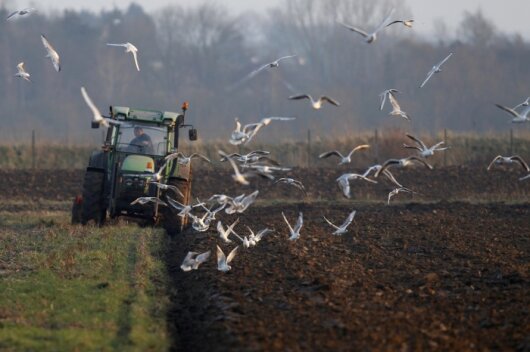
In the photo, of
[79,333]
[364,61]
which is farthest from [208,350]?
[364,61]

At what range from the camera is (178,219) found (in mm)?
A: 21969

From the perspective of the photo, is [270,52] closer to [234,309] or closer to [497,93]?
[497,93]

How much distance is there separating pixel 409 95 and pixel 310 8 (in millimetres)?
14447

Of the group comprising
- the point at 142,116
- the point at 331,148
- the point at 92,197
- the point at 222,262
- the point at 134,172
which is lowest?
the point at 222,262

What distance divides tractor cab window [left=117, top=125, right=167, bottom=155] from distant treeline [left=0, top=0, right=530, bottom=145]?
154 ft

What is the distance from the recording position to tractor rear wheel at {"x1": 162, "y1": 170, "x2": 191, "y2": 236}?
21.5 meters

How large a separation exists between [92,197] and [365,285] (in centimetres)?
897

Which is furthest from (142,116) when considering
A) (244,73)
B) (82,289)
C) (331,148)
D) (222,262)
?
(244,73)

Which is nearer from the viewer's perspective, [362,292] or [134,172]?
[362,292]

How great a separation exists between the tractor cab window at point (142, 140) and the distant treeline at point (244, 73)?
4693 centimetres

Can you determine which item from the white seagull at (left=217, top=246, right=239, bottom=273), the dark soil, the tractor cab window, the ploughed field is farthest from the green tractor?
the white seagull at (left=217, top=246, right=239, bottom=273)

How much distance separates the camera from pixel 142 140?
21.9 m

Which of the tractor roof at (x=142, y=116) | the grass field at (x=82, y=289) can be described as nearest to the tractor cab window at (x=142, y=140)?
the tractor roof at (x=142, y=116)

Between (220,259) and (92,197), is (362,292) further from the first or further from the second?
(92,197)
